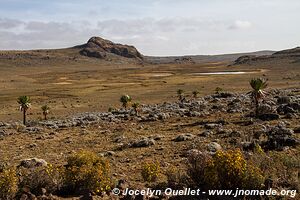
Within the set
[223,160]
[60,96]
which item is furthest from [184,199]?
[60,96]

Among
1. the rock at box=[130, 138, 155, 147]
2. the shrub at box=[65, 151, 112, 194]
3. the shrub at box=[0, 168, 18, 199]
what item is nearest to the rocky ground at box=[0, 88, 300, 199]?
the rock at box=[130, 138, 155, 147]

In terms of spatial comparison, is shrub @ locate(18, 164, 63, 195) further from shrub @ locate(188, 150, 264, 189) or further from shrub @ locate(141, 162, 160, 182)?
shrub @ locate(188, 150, 264, 189)

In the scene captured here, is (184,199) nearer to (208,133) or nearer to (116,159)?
(116,159)

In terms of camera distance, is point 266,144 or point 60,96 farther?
point 60,96

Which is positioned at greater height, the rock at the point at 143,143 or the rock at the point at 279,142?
the rock at the point at 279,142

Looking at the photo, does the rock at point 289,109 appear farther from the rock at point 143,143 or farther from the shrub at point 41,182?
the shrub at point 41,182

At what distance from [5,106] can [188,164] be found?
6043 centimetres

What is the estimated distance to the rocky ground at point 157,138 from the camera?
18094mm

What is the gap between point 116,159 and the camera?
18156mm

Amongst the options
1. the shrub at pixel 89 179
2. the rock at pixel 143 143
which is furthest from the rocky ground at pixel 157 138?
the shrub at pixel 89 179

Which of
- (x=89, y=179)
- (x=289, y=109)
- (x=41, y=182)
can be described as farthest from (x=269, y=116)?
(x=41, y=182)

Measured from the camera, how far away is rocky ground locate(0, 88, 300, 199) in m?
18.1

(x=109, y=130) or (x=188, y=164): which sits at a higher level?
(x=188, y=164)

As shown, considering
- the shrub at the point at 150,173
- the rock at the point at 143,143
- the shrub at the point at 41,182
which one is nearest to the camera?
the shrub at the point at 41,182
